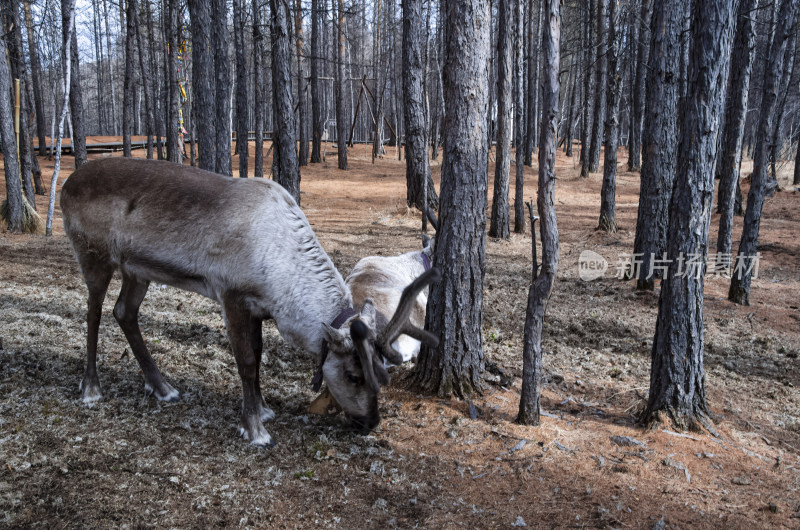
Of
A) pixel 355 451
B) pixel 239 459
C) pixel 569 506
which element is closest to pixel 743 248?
pixel 569 506

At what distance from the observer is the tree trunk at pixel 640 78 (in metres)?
13.3

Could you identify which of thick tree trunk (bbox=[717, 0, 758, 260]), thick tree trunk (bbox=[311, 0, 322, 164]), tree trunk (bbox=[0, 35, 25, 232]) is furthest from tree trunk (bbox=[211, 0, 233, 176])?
thick tree trunk (bbox=[311, 0, 322, 164])

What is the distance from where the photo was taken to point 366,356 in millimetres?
3811

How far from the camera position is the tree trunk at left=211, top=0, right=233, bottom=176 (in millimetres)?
10117

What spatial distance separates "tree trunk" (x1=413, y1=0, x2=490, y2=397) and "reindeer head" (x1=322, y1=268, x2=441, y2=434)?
36.2 inches

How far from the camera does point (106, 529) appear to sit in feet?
10.7

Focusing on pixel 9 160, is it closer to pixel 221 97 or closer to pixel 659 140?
pixel 221 97

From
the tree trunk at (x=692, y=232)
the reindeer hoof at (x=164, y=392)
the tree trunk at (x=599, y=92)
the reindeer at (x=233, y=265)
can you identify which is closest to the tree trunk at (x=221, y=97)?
the reindeer at (x=233, y=265)

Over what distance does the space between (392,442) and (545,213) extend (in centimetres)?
219

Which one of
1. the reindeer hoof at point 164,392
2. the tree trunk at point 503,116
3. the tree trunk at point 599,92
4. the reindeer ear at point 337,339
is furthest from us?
the tree trunk at point 599,92

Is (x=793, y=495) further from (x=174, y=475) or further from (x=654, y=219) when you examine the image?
(x=654, y=219)

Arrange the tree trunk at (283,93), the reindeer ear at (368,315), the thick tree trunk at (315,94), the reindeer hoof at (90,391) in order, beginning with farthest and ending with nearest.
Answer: the thick tree trunk at (315,94) → the tree trunk at (283,93) → the reindeer hoof at (90,391) → the reindeer ear at (368,315)

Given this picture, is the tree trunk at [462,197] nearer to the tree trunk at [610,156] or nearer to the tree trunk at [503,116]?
the tree trunk at [503,116]

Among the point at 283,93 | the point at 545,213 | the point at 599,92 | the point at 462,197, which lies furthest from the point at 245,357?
the point at 599,92
